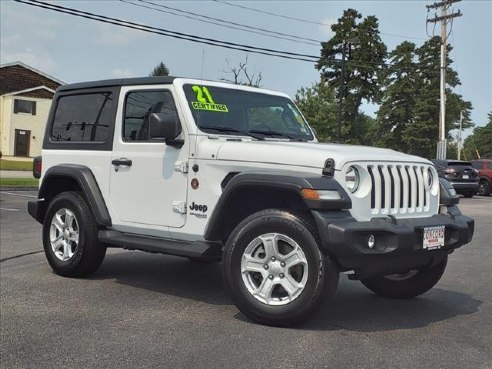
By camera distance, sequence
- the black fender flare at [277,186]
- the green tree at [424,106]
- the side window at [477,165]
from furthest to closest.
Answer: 1. the green tree at [424,106]
2. the side window at [477,165]
3. the black fender flare at [277,186]

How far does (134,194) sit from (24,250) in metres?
3.36

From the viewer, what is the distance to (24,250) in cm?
824

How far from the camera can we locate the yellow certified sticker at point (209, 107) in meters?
5.46

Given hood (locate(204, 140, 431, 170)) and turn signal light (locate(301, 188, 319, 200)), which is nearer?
turn signal light (locate(301, 188, 319, 200))

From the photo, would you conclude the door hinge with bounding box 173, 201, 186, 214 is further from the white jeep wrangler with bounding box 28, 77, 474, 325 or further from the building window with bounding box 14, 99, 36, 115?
the building window with bounding box 14, 99, 36, 115

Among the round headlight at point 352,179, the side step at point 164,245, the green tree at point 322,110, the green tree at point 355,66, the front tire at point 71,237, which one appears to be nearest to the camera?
the round headlight at point 352,179

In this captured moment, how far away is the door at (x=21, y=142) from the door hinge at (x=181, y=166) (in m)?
46.5

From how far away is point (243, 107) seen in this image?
5.80m

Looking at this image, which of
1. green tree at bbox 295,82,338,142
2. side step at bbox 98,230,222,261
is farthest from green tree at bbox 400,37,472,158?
side step at bbox 98,230,222,261

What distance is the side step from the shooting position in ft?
16.4

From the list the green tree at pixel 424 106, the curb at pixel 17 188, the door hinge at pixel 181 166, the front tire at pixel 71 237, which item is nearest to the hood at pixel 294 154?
the door hinge at pixel 181 166

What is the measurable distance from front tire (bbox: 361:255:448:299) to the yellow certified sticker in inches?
83.4

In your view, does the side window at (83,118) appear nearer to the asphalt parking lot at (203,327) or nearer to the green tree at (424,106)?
the asphalt parking lot at (203,327)

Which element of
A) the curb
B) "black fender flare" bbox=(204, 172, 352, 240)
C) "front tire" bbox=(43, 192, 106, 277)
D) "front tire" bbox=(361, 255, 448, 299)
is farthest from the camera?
the curb
